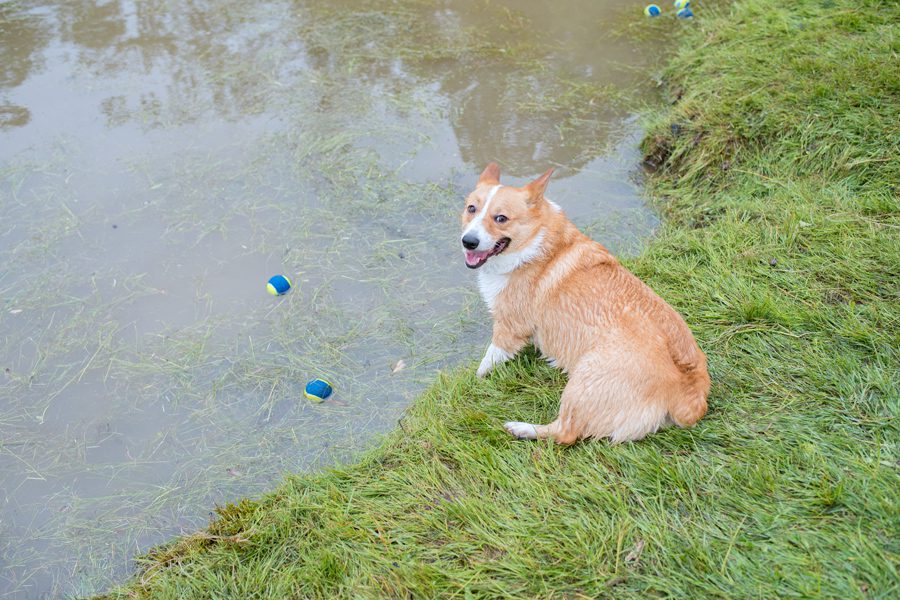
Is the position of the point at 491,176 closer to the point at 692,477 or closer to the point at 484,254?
the point at 484,254

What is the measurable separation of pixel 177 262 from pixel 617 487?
3354 mm

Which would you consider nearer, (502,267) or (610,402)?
(610,402)

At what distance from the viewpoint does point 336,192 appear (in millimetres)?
5125

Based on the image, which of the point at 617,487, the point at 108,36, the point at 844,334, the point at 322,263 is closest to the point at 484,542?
the point at 617,487

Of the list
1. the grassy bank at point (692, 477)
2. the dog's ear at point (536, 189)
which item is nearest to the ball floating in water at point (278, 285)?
the grassy bank at point (692, 477)

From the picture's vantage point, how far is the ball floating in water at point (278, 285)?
4.29 metres

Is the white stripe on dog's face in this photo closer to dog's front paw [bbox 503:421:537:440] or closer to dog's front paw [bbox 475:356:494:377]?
dog's front paw [bbox 475:356:494:377]

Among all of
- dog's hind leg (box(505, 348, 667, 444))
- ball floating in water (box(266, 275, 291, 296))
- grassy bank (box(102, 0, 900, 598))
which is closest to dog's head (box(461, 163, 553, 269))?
grassy bank (box(102, 0, 900, 598))

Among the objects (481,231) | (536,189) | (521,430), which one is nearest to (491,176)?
(536,189)

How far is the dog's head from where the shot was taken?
336cm

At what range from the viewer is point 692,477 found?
2.79 meters

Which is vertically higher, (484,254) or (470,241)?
(470,241)

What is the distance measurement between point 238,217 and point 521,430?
9.55 ft

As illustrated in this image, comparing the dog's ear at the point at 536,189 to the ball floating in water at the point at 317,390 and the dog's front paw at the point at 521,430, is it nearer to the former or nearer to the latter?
the dog's front paw at the point at 521,430
